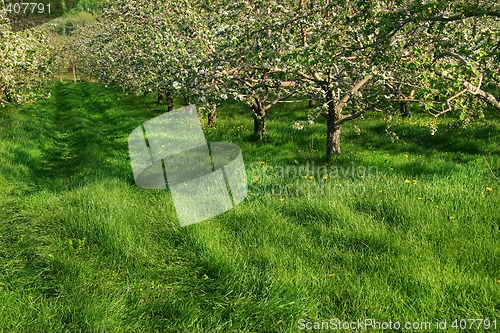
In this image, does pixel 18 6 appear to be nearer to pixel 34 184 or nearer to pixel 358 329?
pixel 34 184

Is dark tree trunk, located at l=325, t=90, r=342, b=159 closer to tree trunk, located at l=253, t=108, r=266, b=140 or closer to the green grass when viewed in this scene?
the green grass

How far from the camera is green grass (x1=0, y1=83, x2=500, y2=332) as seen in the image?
14.2 feet

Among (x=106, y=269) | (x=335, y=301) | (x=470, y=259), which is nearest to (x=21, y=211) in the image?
(x=106, y=269)

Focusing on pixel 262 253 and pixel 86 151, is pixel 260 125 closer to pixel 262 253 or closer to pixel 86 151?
pixel 86 151

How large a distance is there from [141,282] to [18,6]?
20.2 metres

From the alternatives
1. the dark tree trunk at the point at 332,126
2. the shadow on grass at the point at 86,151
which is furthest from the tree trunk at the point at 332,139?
the shadow on grass at the point at 86,151

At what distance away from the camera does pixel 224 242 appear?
606 cm

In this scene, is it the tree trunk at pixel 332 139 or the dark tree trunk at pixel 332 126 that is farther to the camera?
the tree trunk at pixel 332 139

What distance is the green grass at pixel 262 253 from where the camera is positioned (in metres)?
4.34

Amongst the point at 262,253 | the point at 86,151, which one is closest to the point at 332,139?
the point at 262,253

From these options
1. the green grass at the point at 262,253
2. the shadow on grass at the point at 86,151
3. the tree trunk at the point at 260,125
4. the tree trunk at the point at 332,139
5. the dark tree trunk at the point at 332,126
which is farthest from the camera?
the tree trunk at the point at 260,125

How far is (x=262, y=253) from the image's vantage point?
18.4ft

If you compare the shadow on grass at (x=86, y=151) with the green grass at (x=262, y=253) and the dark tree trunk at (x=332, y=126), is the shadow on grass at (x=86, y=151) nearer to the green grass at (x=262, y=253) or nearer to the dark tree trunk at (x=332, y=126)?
the green grass at (x=262, y=253)

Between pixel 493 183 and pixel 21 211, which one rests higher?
pixel 21 211
